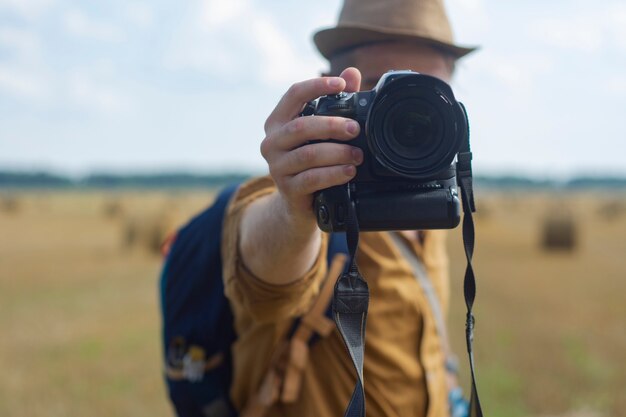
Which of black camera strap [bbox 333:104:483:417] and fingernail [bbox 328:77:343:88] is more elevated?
fingernail [bbox 328:77:343:88]

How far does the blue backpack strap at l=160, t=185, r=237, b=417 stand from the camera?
8.57 ft

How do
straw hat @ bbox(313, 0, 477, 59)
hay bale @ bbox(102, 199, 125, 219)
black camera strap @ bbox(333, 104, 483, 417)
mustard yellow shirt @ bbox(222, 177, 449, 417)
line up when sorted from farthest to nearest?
hay bale @ bbox(102, 199, 125, 219) < straw hat @ bbox(313, 0, 477, 59) < mustard yellow shirt @ bbox(222, 177, 449, 417) < black camera strap @ bbox(333, 104, 483, 417)

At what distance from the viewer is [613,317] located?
9180 mm

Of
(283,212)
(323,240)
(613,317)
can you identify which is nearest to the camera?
(283,212)

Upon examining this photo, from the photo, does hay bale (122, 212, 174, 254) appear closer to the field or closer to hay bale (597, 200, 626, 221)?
the field

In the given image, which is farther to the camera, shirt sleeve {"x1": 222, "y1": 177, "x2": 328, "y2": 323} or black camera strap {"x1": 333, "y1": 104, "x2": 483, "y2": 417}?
shirt sleeve {"x1": 222, "y1": 177, "x2": 328, "y2": 323}

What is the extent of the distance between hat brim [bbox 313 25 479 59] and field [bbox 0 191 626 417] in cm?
374

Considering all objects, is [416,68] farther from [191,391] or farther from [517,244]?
[517,244]

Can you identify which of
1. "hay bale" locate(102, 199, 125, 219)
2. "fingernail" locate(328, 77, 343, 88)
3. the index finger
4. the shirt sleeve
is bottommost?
"hay bale" locate(102, 199, 125, 219)

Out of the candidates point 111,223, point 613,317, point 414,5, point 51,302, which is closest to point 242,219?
point 414,5

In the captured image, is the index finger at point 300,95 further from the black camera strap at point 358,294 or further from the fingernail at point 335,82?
the black camera strap at point 358,294

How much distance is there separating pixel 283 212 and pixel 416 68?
0.85 m

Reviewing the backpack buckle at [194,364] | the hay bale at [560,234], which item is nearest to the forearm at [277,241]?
the backpack buckle at [194,364]

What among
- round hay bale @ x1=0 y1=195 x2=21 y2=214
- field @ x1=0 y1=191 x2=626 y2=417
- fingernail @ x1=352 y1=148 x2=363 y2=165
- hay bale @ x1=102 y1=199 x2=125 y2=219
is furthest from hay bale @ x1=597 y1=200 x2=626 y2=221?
fingernail @ x1=352 y1=148 x2=363 y2=165
